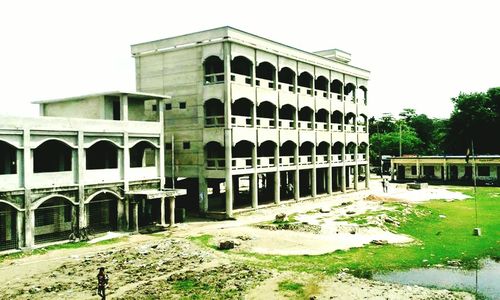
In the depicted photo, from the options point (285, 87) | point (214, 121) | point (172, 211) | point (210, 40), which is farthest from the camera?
point (285, 87)

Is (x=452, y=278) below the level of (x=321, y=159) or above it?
below

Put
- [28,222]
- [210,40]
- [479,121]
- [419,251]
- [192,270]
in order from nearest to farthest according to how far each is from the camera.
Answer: [192,270] → [419,251] → [28,222] → [210,40] → [479,121]

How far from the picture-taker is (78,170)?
1241 inches

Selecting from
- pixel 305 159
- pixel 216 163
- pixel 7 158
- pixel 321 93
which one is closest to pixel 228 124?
pixel 216 163

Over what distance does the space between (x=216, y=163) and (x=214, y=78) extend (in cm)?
790

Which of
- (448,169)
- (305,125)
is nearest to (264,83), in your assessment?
(305,125)

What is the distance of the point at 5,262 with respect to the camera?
26062 mm

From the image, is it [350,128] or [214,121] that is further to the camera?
[350,128]

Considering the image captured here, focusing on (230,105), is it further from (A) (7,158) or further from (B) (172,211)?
(A) (7,158)

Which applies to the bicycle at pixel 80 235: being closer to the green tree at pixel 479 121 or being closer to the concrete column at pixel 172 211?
the concrete column at pixel 172 211

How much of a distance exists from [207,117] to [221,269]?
21205 mm

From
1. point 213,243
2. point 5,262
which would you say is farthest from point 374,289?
point 5,262

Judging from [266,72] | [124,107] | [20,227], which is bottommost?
[20,227]

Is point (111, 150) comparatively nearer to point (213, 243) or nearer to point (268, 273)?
point (213, 243)
